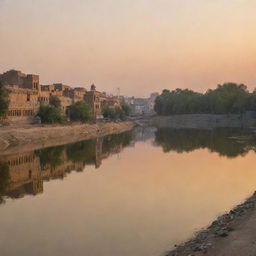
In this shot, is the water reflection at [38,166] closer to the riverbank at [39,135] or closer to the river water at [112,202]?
the river water at [112,202]

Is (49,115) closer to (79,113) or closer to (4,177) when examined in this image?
(79,113)

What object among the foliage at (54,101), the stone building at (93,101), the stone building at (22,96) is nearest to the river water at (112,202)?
Answer: the stone building at (22,96)

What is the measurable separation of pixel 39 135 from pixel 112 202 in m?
37.6

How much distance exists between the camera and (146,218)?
55.8 ft

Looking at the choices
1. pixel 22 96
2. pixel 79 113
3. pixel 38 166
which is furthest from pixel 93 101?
pixel 38 166

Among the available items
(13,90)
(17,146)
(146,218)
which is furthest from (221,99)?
(146,218)

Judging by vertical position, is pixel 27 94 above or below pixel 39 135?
above

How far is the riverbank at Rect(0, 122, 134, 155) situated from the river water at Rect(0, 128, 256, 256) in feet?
32.9

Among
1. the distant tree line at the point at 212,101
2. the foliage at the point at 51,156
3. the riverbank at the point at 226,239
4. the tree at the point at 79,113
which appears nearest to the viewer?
the riverbank at the point at 226,239

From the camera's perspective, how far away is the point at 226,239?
41.8ft

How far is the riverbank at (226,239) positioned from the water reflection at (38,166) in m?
11.1

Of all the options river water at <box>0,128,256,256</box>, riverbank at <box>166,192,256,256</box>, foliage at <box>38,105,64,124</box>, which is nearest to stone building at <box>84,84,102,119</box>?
foliage at <box>38,105,64,124</box>

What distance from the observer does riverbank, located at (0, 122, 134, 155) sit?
1869 inches

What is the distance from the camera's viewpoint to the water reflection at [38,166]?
2497cm
